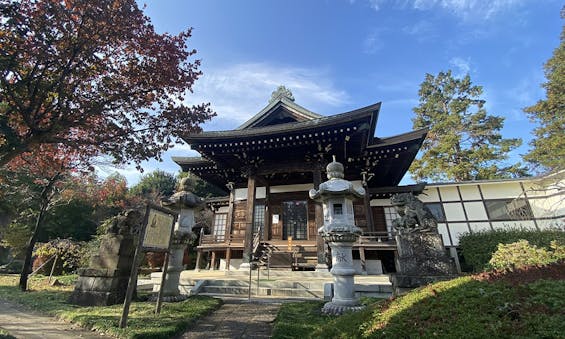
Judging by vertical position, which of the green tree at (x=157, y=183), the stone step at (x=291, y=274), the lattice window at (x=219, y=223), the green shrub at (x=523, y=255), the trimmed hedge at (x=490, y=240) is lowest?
the stone step at (x=291, y=274)

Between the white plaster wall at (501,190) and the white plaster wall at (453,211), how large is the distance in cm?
151

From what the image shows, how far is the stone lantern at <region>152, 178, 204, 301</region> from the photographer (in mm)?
6195

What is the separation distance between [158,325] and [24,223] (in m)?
21.1

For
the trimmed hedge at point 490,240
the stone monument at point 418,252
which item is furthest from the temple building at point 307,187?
the stone monument at point 418,252

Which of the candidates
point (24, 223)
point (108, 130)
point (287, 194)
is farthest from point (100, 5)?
point (24, 223)

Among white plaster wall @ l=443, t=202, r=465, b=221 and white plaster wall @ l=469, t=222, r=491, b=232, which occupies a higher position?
white plaster wall @ l=443, t=202, r=465, b=221

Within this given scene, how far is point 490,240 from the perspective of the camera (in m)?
11.1

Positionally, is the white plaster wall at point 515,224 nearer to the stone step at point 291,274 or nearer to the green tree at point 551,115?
the green tree at point 551,115

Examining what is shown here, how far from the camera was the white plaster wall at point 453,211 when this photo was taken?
544 inches

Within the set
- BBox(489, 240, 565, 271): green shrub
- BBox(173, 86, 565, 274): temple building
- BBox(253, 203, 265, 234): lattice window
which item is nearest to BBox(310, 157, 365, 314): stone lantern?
BBox(173, 86, 565, 274): temple building

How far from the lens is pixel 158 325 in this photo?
13.4ft

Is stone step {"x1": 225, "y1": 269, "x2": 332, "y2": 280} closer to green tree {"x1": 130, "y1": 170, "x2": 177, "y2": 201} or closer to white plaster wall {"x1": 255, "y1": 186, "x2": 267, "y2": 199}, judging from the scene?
white plaster wall {"x1": 255, "y1": 186, "x2": 267, "y2": 199}

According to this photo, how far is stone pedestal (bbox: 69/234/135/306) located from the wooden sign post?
1.72 metres

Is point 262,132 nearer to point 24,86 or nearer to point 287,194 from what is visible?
point 287,194
